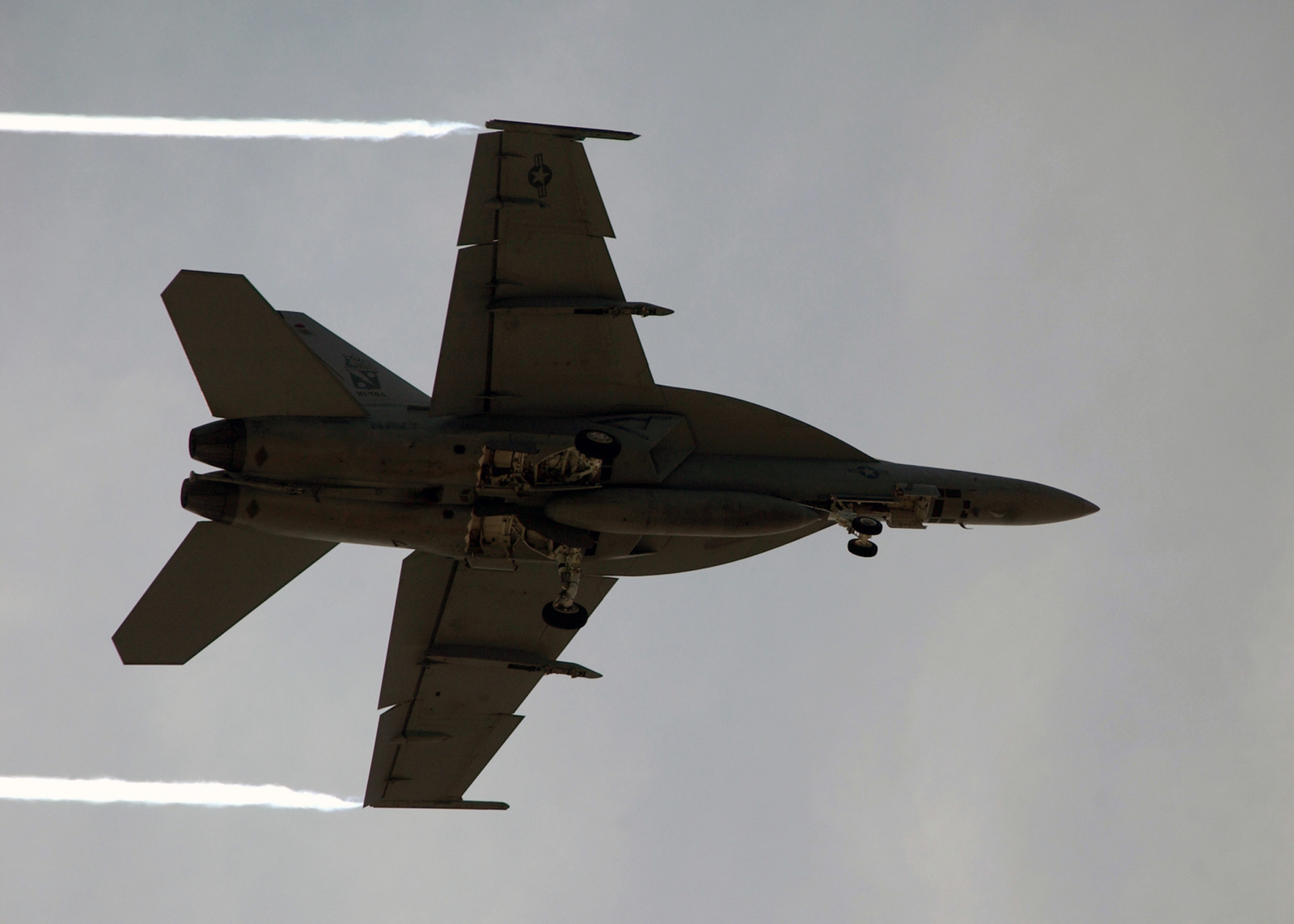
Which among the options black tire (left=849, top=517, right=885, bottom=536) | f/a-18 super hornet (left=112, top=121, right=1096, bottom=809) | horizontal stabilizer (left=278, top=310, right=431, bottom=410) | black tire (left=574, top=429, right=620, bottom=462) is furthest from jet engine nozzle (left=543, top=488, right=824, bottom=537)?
horizontal stabilizer (left=278, top=310, right=431, bottom=410)

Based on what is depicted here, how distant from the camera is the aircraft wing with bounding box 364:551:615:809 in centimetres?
2630

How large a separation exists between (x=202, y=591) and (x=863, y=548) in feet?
39.2

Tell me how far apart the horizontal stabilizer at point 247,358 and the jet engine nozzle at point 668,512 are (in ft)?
13.3

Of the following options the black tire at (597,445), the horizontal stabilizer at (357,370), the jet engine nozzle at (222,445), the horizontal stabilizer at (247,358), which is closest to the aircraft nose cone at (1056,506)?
the black tire at (597,445)

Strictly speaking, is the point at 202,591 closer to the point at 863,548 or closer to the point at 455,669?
the point at 455,669

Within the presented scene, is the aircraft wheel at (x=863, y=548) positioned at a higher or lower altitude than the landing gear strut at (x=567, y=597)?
higher

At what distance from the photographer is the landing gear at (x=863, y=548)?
2395 centimetres

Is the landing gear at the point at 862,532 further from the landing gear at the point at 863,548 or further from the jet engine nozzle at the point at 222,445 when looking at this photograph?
the jet engine nozzle at the point at 222,445

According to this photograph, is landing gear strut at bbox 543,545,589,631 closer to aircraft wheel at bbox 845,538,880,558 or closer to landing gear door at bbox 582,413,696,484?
landing gear door at bbox 582,413,696,484

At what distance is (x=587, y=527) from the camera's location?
22.8 m

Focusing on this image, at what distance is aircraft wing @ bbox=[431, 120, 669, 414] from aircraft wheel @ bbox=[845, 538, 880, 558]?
4.57 metres

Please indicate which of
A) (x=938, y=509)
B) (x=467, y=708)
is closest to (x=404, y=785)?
(x=467, y=708)

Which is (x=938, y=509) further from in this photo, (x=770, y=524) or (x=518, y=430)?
(x=518, y=430)

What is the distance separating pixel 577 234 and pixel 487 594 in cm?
777
